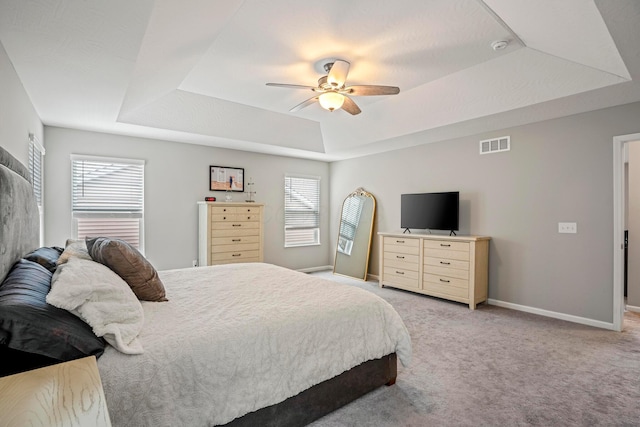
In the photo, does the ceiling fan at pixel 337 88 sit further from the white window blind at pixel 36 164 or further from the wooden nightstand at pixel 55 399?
the wooden nightstand at pixel 55 399

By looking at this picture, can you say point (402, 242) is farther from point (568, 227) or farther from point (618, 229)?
point (618, 229)

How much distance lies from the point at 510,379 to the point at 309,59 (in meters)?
3.19

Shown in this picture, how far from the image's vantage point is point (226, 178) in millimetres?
5480

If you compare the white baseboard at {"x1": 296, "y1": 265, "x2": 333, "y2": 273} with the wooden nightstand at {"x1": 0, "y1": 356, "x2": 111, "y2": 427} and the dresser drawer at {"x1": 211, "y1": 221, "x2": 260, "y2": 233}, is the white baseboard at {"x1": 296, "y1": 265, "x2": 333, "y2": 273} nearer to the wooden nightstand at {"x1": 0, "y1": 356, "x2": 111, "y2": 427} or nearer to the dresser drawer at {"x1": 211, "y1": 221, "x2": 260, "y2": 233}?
the dresser drawer at {"x1": 211, "y1": 221, "x2": 260, "y2": 233}

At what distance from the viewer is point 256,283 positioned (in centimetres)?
260

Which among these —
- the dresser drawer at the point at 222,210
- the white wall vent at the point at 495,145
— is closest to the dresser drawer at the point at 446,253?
the white wall vent at the point at 495,145

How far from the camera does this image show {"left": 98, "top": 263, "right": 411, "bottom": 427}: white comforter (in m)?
1.32

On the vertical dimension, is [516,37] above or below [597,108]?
above

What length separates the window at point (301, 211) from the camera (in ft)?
20.8

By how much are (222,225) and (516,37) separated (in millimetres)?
4136

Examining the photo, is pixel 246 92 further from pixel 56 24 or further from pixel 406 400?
pixel 406 400

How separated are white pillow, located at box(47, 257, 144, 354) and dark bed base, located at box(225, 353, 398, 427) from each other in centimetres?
63

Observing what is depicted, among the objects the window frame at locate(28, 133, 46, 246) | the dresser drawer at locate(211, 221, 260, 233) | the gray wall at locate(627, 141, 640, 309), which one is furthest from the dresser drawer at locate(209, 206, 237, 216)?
the gray wall at locate(627, 141, 640, 309)

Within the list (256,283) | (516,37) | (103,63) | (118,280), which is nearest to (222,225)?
(256,283)
